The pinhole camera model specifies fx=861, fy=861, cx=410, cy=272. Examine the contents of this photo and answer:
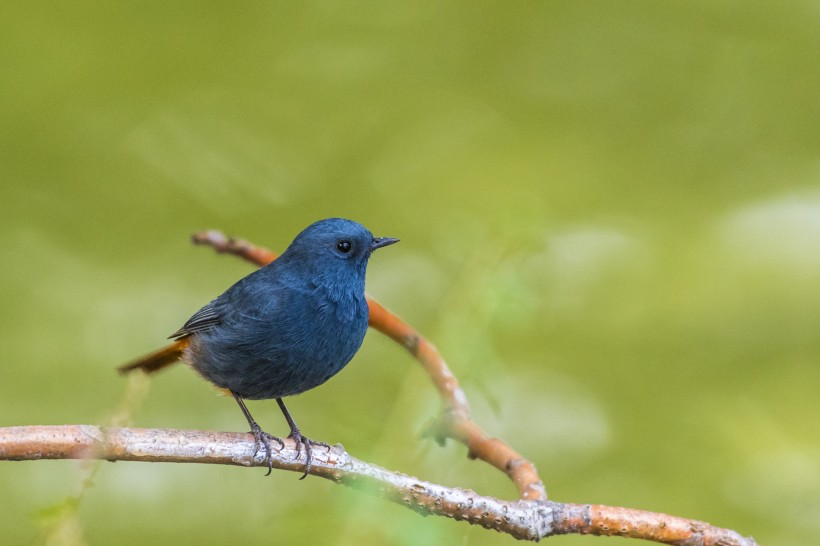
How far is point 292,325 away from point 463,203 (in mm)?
1749

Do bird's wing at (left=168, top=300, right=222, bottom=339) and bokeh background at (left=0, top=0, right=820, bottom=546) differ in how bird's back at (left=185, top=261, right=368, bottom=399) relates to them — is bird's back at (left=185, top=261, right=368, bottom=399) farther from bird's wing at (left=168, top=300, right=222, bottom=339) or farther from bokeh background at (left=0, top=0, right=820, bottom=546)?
bokeh background at (left=0, top=0, right=820, bottom=546)

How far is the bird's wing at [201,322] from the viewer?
2.22m

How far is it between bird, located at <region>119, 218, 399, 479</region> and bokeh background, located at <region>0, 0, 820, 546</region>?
1.61 ft

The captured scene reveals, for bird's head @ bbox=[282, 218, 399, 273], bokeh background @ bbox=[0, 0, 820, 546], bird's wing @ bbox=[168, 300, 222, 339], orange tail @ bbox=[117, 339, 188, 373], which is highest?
bokeh background @ bbox=[0, 0, 820, 546]

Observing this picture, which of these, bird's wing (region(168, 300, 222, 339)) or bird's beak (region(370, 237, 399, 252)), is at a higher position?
bird's beak (region(370, 237, 399, 252))

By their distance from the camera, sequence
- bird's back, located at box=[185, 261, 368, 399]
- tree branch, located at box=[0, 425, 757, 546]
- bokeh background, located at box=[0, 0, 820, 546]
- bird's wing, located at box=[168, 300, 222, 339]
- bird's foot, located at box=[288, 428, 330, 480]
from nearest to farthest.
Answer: tree branch, located at box=[0, 425, 757, 546]
bird's foot, located at box=[288, 428, 330, 480]
bird's back, located at box=[185, 261, 368, 399]
bird's wing, located at box=[168, 300, 222, 339]
bokeh background, located at box=[0, 0, 820, 546]

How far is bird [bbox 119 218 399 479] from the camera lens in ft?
6.41

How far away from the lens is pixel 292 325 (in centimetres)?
202

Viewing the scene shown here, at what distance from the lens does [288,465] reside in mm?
1735

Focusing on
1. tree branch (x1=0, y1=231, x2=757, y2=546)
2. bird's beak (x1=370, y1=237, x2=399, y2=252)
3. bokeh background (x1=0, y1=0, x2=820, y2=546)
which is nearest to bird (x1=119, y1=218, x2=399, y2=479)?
bird's beak (x1=370, y1=237, x2=399, y2=252)

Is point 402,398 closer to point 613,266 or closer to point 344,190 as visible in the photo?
point 344,190

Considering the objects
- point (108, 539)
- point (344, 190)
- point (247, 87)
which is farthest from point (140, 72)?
point (108, 539)

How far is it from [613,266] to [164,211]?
1.88 meters

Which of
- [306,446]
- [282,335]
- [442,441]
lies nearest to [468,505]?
[442,441]
